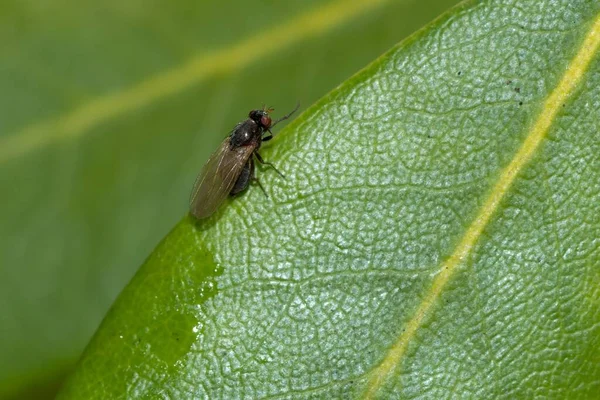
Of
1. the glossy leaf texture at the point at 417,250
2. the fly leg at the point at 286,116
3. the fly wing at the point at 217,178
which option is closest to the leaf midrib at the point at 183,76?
the fly leg at the point at 286,116

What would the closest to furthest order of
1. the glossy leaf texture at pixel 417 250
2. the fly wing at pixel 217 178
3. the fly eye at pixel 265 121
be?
the glossy leaf texture at pixel 417 250 → the fly wing at pixel 217 178 → the fly eye at pixel 265 121

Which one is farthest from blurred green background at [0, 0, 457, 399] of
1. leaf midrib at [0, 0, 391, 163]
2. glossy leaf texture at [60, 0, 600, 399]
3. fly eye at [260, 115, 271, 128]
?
glossy leaf texture at [60, 0, 600, 399]

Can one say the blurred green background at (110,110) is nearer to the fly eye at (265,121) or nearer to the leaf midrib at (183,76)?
the leaf midrib at (183,76)

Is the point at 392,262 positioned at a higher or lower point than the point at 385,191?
lower

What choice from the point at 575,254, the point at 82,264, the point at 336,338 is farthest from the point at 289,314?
the point at 82,264

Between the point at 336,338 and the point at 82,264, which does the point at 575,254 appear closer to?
the point at 336,338

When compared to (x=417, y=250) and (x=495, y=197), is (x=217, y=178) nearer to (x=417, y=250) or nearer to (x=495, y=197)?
(x=417, y=250)
